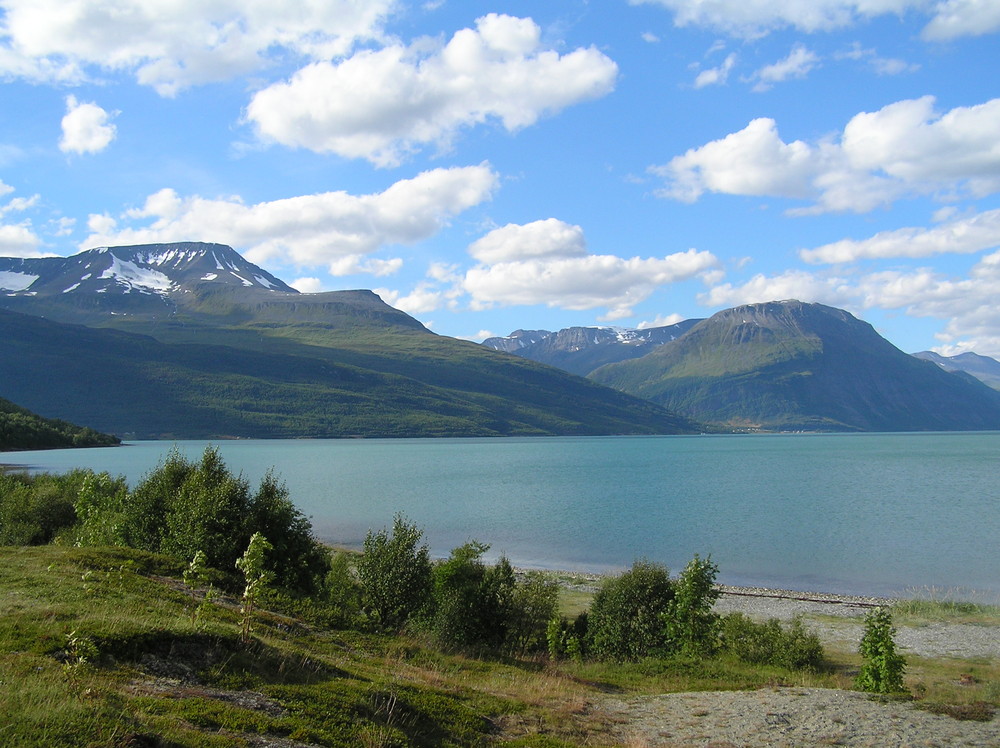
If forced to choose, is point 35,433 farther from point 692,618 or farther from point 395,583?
point 692,618

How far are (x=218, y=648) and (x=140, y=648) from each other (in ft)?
4.26

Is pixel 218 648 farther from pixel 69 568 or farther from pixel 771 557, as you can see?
pixel 771 557

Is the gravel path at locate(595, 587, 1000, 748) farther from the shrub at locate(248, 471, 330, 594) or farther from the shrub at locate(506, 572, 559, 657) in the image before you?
the shrub at locate(248, 471, 330, 594)

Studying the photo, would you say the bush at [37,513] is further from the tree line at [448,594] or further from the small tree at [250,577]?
the small tree at [250,577]

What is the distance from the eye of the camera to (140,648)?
37.8 ft

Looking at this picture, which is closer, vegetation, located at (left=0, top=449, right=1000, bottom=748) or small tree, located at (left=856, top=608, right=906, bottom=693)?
vegetation, located at (left=0, top=449, right=1000, bottom=748)

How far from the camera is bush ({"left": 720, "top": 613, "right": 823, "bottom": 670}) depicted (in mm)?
23013

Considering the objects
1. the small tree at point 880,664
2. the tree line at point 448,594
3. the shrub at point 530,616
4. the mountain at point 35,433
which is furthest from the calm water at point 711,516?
the small tree at point 880,664

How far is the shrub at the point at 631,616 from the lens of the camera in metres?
23.6

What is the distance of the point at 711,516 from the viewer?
71.8 m

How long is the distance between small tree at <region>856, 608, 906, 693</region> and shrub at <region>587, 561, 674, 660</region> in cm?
629

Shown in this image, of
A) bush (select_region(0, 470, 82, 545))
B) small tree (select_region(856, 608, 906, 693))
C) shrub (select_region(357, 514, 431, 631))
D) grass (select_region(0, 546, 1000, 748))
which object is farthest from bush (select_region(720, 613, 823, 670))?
bush (select_region(0, 470, 82, 545))

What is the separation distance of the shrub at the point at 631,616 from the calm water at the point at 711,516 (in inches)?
906

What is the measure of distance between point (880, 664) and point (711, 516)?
179ft
